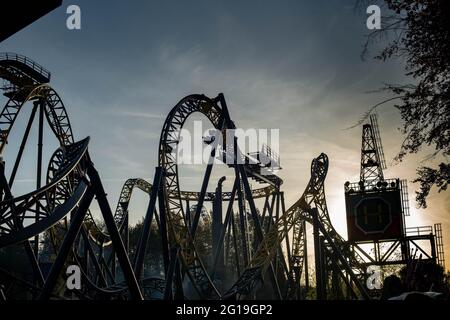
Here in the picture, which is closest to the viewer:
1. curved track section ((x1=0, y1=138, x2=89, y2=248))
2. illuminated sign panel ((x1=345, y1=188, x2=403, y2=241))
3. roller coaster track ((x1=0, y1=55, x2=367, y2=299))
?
curved track section ((x1=0, y1=138, x2=89, y2=248))

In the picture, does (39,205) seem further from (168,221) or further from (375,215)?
(375,215)

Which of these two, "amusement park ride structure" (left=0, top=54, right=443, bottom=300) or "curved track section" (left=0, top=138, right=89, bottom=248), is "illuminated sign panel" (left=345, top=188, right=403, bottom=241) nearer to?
"amusement park ride structure" (left=0, top=54, right=443, bottom=300)

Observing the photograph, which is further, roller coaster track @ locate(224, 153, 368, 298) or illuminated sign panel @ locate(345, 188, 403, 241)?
illuminated sign panel @ locate(345, 188, 403, 241)

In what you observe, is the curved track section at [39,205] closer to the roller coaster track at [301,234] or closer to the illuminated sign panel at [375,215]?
the roller coaster track at [301,234]

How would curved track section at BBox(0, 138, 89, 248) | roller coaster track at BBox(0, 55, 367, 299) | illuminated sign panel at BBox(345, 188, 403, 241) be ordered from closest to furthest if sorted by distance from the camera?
curved track section at BBox(0, 138, 89, 248) < roller coaster track at BBox(0, 55, 367, 299) < illuminated sign panel at BBox(345, 188, 403, 241)

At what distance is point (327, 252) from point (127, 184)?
1338 cm

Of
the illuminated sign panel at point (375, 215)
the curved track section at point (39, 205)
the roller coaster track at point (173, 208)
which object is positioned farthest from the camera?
the illuminated sign panel at point (375, 215)

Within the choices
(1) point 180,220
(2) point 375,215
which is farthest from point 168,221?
(2) point 375,215

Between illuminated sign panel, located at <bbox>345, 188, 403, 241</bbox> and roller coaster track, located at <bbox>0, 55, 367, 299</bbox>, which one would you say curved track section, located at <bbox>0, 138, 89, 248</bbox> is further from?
illuminated sign panel, located at <bbox>345, 188, 403, 241</bbox>

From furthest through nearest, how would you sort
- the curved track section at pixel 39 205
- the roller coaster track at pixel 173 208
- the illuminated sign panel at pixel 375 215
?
the illuminated sign panel at pixel 375 215 → the roller coaster track at pixel 173 208 → the curved track section at pixel 39 205

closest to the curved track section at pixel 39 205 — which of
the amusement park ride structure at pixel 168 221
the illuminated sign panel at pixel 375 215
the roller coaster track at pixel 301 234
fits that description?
the amusement park ride structure at pixel 168 221

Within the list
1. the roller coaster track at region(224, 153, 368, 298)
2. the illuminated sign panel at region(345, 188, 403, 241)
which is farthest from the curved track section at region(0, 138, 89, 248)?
the illuminated sign panel at region(345, 188, 403, 241)

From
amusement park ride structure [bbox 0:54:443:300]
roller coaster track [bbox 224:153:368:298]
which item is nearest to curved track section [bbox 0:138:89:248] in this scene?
amusement park ride structure [bbox 0:54:443:300]
